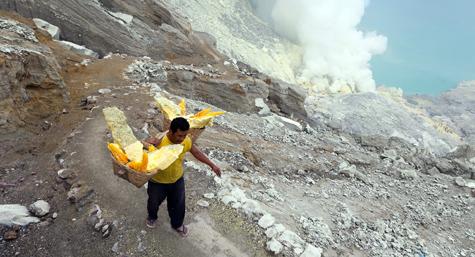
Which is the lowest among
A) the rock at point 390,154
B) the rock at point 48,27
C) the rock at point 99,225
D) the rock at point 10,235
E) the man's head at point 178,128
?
the rock at point 10,235

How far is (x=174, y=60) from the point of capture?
2497 cm

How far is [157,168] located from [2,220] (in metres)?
3.30

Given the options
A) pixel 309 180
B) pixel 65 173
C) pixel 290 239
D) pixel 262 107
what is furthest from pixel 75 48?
pixel 290 239

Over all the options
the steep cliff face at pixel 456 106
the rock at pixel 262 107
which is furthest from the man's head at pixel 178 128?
the steep cliff face at pixel 456 106

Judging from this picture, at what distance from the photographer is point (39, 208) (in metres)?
7.02

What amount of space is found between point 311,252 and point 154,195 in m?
2.93

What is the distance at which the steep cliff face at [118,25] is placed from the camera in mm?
18922

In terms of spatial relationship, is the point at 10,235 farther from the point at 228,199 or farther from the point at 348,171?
the point at 348,171

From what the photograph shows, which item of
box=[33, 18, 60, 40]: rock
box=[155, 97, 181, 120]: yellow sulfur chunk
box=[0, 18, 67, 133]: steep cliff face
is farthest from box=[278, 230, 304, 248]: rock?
box=[33, 18, 60, 40]: rock

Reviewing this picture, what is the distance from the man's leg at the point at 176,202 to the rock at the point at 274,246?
155 centimetres

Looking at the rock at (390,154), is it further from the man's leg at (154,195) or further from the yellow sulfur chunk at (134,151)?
the yellow sulfur chunk at (134,151)

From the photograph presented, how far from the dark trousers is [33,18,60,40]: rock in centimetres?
1422

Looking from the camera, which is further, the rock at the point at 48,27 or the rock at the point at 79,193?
the rock at the point at 48,27

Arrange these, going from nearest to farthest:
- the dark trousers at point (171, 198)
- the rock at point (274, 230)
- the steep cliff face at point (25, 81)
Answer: the dark trousers at point (171, 198) → the rock at point (274, 230) → the steep cliff face at point (25, 81)
